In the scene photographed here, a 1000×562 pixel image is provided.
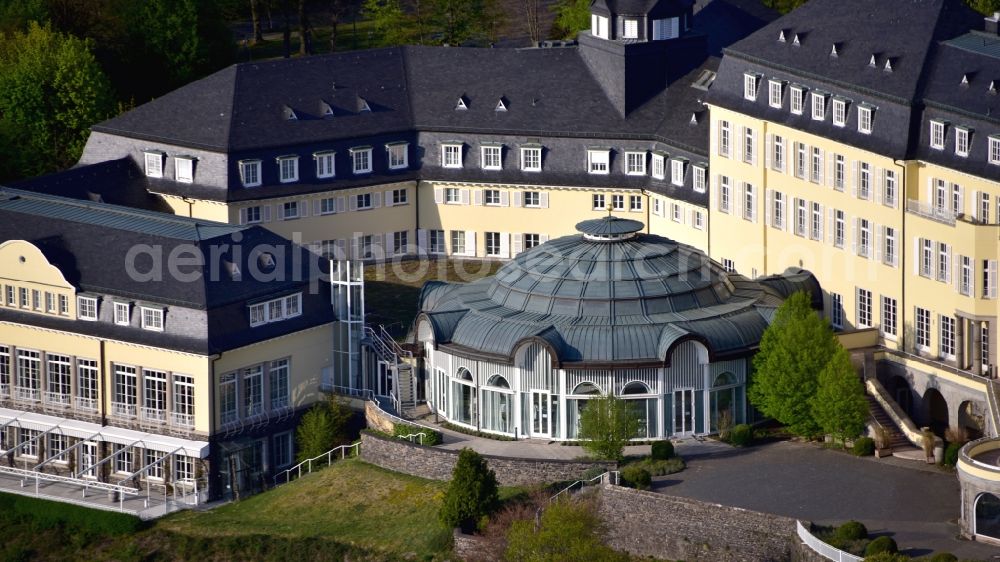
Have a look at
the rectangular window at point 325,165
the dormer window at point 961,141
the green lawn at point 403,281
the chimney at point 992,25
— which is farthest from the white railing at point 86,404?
the chimney at point 992,25

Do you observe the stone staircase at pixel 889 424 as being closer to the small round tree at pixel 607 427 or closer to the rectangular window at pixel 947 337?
the rectangular window at pixel 947 337

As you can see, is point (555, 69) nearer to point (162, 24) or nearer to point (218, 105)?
point (218, 105)

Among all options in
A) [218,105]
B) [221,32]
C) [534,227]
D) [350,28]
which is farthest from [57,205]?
[350,28]

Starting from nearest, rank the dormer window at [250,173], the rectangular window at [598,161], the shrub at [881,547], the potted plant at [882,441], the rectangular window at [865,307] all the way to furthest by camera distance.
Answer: the shrub at [881,547]
the potted plant at [882,441]
the rectangular window at [865,307]
the dormer window at [250,173]
the rectangular window at [598,161]

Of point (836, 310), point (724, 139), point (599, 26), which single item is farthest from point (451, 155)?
point (836, 310)

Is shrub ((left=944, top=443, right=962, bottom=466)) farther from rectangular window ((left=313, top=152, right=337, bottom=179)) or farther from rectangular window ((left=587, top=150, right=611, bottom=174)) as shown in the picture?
rectangular window ((left=313, top=152, right=337, bottom=179))
